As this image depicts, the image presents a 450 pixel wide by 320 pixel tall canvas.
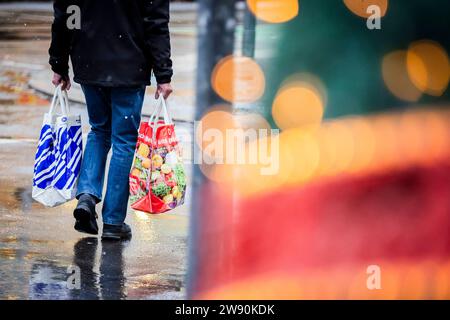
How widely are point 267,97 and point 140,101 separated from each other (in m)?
1.93

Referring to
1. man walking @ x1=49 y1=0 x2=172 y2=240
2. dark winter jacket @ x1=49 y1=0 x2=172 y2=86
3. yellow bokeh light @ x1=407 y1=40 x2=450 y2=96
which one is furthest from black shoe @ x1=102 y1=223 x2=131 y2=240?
yellow bokeh light @ x1=407 y1=40 x2=450 y2=96

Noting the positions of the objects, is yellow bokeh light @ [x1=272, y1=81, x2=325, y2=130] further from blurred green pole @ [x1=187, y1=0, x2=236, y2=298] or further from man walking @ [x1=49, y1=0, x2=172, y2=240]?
man walking @ [x1=49, y1=0, x2=172, y2=240]

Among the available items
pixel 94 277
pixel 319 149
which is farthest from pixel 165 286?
pixel 319 149

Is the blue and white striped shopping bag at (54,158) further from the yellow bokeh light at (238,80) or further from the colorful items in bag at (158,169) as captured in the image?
the yellow bokeh light at (238,80)

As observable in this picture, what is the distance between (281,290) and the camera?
4.67m

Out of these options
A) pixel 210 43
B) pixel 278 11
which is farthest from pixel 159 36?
pixel 210 43

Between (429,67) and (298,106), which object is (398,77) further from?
(298,106)

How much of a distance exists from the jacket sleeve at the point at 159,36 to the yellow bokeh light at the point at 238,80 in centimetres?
152

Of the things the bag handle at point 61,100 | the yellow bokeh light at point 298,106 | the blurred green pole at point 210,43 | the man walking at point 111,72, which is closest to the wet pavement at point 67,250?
the man walking at point 111,72

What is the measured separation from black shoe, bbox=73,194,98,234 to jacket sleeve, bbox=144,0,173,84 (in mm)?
808

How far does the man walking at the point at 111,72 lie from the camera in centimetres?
604

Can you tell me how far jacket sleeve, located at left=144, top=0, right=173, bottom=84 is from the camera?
602cm

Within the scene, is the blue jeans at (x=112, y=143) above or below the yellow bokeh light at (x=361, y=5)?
below
